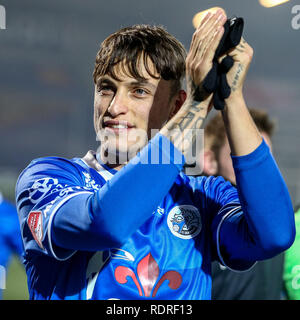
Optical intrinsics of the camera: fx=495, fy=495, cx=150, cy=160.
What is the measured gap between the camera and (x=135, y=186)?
1.14 metres

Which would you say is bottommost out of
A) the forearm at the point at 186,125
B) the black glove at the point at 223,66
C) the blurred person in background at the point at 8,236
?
the blurred person in background at the point at 8,236

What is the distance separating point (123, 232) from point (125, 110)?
0.46 m

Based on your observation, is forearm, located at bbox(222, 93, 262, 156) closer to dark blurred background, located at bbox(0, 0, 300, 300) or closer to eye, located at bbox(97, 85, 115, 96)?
eye, located at bbox(97, 85, 115, 96)

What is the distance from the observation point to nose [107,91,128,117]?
1.47m

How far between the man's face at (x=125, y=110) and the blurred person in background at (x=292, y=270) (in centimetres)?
124

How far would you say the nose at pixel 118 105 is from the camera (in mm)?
1471

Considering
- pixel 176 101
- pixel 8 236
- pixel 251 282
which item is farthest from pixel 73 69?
pixel 176 101

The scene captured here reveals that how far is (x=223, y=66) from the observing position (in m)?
1.30

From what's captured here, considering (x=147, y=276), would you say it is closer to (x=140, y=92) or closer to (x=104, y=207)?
(x=104, y=207)

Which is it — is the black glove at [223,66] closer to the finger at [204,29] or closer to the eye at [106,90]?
the finger at [204,29]

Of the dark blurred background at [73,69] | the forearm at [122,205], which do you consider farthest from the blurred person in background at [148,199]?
the dark blurred background at [73,69]

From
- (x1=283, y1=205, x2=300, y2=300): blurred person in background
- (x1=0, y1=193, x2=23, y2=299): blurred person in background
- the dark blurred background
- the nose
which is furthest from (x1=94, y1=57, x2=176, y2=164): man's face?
the dark blurred background
